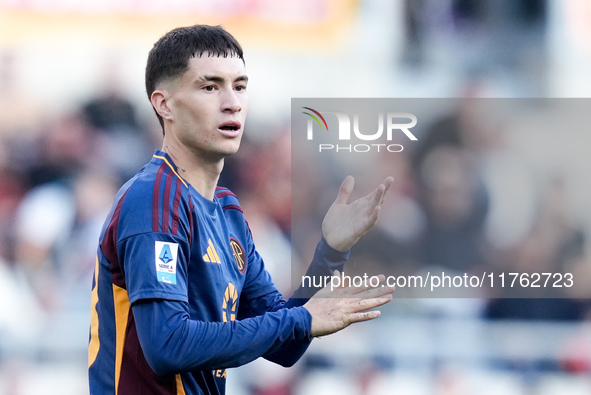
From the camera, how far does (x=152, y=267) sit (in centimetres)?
209

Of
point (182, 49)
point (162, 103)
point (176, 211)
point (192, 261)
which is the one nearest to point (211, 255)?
point (192, 261)

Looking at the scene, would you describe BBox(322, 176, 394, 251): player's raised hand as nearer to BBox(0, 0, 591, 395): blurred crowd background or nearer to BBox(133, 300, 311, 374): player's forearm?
BBox(133, 300, 311, 374): player's forearm

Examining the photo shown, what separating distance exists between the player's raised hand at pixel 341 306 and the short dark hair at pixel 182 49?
83 centimetres

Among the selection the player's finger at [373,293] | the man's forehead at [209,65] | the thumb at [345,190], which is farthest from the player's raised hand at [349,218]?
the man's forehead at [209,65]

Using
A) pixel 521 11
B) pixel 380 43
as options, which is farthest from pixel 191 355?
pixel 521 11

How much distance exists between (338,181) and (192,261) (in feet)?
11.9

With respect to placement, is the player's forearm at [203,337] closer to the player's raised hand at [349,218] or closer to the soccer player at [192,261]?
the soccer player at [192,261]

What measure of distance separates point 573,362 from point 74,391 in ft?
12.3

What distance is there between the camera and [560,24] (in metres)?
6.71

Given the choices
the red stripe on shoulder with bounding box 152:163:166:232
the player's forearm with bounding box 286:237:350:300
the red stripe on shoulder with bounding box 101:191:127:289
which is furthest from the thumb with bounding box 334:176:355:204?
the red stripe on shoulder with bounding box 101:191:127:289

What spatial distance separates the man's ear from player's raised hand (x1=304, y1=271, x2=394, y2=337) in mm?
777

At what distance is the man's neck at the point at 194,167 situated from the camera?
2467 millimetres

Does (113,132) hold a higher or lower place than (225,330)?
higher

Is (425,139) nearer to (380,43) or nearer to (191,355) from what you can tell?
(380,43)
